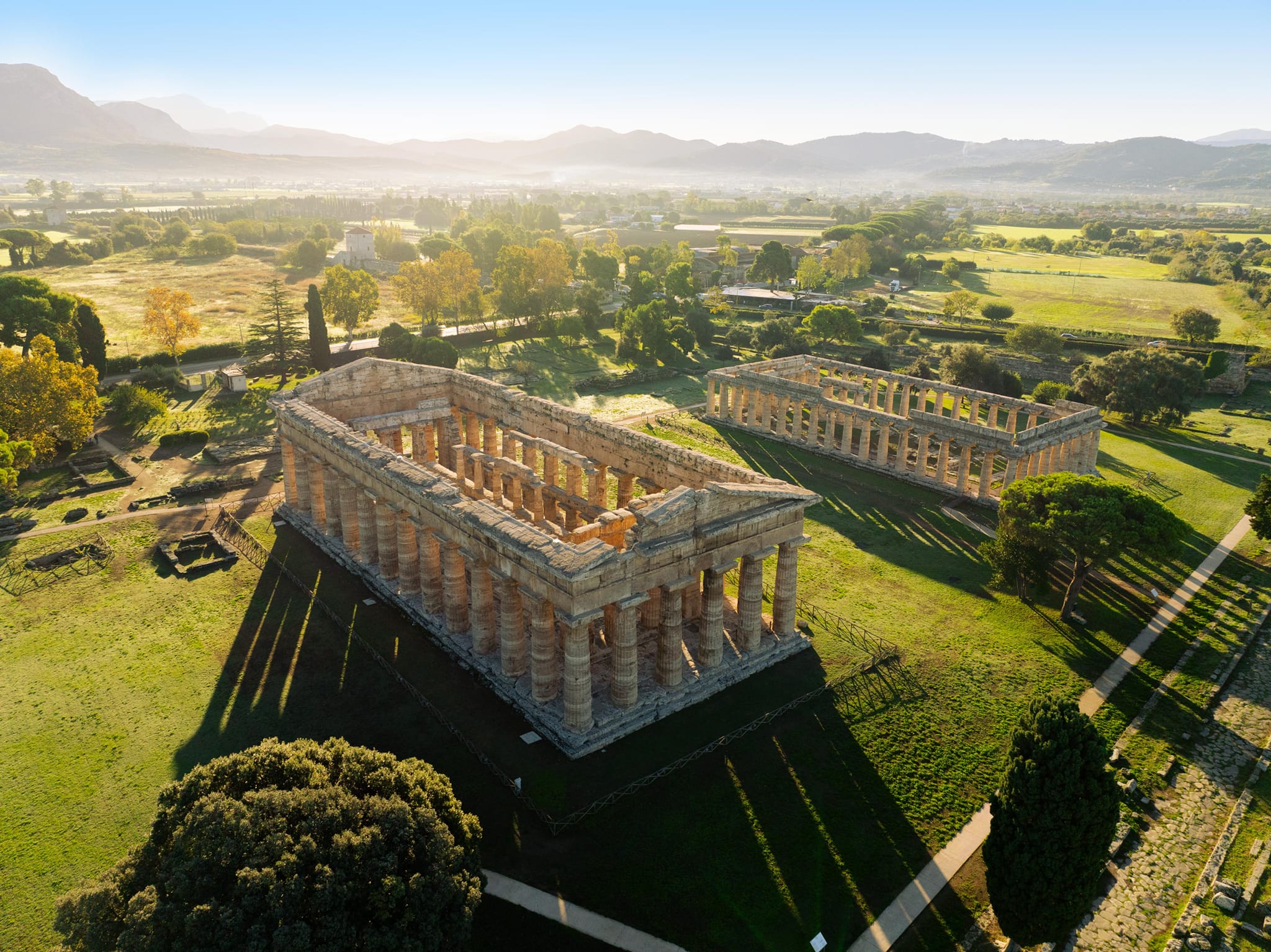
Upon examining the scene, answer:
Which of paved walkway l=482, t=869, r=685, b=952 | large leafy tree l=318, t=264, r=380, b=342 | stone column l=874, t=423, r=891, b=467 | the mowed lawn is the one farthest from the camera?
large leafy tree l=318, t=264, r=380, b=342

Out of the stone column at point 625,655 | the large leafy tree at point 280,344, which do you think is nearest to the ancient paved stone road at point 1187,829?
the stone column at point 625,655

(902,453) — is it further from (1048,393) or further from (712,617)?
(712,617)

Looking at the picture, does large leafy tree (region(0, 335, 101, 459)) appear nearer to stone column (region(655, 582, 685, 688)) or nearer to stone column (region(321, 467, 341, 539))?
stone column (region(321, 467, 341, 539))

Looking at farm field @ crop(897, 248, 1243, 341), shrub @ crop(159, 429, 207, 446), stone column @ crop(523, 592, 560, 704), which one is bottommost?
farm field @ crop(897, 248, 1243, 341)

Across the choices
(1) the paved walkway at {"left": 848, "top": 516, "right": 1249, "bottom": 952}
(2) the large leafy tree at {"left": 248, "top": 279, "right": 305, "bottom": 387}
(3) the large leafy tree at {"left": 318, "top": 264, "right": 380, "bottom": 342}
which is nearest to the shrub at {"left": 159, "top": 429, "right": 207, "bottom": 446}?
(2) the large leafy tree at {"left": 248, "top": 279, "right": 305, "bottom": 387}

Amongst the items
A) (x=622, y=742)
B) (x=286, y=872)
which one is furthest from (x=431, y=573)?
(x=286, y=872)

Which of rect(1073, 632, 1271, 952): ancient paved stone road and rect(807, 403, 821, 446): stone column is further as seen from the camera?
rect(807, 403, 821, 446): stone column

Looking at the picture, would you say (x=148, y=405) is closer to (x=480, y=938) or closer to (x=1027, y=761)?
(x=480, y=938)

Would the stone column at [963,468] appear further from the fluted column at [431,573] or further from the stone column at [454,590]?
the fluted column at [431,573]
